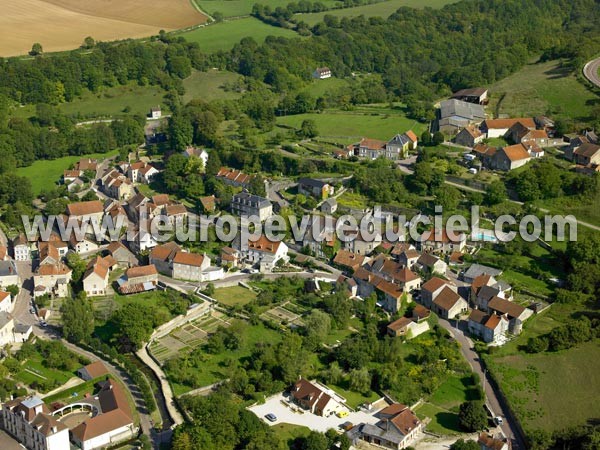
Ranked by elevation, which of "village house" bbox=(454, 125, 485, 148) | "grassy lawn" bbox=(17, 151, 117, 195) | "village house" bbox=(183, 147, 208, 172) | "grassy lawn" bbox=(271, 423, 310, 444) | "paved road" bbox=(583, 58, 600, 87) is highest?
"paved road" bbox=(583, 58, 600, 87)

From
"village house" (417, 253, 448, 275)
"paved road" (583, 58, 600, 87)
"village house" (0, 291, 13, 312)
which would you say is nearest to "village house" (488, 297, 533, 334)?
"village house" (417, 253, 448, 275)

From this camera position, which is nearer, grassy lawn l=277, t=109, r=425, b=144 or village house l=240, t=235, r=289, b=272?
village house l=240, t=235, r=289, b=272

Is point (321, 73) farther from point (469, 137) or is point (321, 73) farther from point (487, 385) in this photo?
point (487, 385)

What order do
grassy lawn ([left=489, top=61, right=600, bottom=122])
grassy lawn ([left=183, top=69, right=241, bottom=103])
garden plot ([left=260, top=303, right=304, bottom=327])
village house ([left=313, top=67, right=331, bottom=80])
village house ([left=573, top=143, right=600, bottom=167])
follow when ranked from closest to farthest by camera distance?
garden plot ([left=260, top=303, right=304, bottom=327]) → village house ([left=573, top=143, right=600, bottom=167]) → grassy lawn ([left=489, top=61, right=600, bottom=122]) → grassy lawn ([left=183, top=69, right=241, bottom=103]) → village house ([left=313, top=67, right=331, bottom=80])

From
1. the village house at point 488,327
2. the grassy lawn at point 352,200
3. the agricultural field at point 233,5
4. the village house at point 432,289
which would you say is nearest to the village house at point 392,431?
the village house at point 488,327

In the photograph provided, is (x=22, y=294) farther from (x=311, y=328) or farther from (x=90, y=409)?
(x=311, y=328)

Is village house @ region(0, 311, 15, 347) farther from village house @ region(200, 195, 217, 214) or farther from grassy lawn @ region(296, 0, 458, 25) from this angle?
grassy lawn @ region(296, 0, 458, 25)

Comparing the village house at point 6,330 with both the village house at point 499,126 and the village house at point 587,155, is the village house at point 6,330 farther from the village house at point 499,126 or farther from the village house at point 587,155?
the village house at point 587,155

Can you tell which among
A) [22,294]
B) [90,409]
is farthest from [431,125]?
[90,409]

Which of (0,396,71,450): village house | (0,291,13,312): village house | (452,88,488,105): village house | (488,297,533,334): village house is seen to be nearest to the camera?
(0,396,71,450): village house
